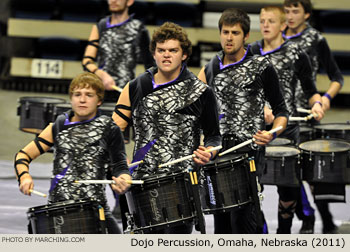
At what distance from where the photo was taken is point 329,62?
6.77 m

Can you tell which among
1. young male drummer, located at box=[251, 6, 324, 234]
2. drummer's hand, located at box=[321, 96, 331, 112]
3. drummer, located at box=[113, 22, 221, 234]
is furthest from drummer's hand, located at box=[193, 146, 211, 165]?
drummer's hand, located at box=[321, 96, 331, 112]

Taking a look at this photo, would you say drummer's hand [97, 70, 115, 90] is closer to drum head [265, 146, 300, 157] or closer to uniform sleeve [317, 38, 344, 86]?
drum head [265, 146, 300, 157]

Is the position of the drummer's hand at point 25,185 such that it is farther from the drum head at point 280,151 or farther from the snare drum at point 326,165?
the snare drum at point 326,165

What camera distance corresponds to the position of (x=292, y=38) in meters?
6.80

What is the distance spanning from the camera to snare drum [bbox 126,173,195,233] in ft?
14.0

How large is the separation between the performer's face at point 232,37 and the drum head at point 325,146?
119cm

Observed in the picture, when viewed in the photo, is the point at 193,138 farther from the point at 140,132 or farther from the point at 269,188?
the point at 269,188

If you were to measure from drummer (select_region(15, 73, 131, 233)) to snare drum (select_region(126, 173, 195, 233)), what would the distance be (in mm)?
127

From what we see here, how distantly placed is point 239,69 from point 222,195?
75 centimetres

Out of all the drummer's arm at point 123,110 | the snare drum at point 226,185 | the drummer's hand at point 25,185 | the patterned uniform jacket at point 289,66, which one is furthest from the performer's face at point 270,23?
the drummer's hand at point 25,185

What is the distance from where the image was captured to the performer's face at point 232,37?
4961mm

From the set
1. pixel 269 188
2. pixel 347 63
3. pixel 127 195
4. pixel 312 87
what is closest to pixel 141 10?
pixel 347 63

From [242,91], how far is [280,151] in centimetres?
99

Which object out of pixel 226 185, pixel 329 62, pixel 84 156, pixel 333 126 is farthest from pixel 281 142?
pixel 84 156
